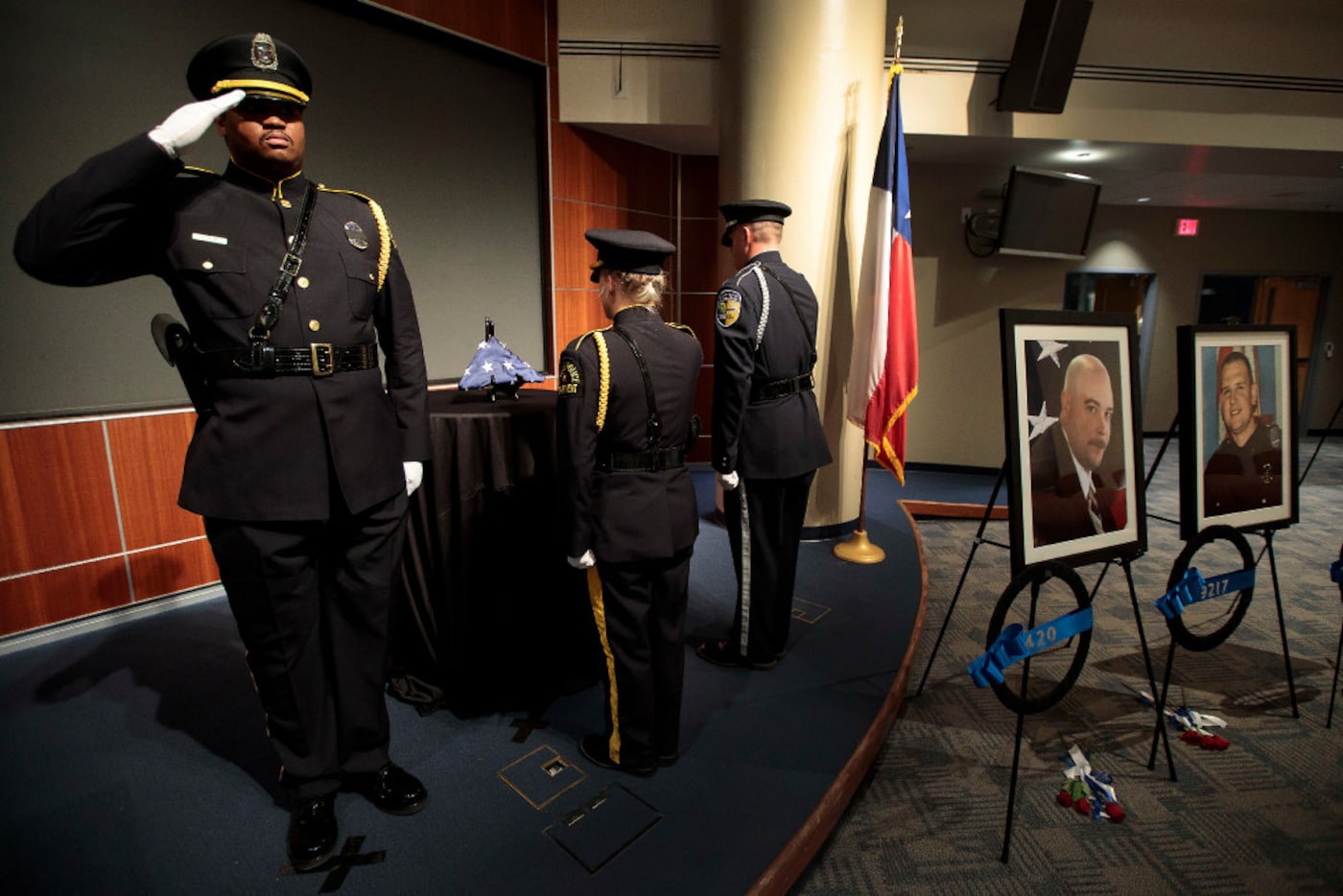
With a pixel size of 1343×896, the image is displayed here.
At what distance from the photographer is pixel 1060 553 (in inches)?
70.3

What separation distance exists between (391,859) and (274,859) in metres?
0.28

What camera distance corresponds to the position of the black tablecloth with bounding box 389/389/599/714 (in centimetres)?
201

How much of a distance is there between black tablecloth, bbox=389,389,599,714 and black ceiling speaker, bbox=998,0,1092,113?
3975mm

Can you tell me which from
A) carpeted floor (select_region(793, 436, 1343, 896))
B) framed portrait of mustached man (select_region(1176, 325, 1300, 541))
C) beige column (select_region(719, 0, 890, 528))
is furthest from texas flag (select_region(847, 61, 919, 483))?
framed portrait of mustached man (select_region(1176, 325, 1300, 541))

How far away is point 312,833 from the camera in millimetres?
1552

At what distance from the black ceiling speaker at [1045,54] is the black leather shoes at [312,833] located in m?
5.12

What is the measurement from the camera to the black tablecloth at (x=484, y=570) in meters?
2.01

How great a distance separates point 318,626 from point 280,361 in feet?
2.13

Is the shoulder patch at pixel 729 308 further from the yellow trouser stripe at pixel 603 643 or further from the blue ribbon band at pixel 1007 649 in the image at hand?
the blue ribbon band at pixel 1007 649

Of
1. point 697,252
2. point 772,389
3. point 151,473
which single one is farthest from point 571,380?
point 697,252

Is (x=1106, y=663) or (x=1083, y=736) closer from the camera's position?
(x=1083, y=736)

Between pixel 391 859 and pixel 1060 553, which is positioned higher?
pixel 1060 553

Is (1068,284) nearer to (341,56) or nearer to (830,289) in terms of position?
(830,289)

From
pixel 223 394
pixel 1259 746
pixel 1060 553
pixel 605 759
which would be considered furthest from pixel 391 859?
pixel 1259 746
